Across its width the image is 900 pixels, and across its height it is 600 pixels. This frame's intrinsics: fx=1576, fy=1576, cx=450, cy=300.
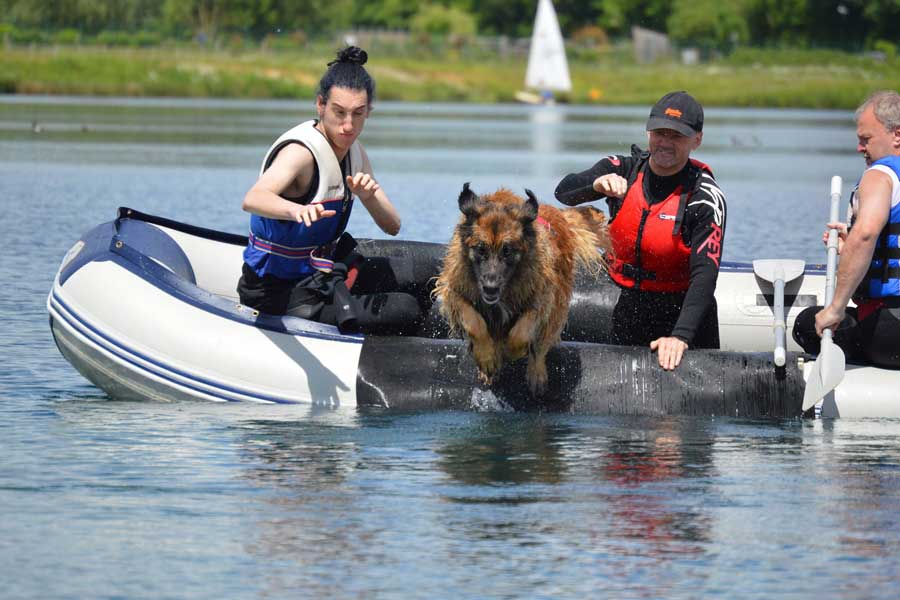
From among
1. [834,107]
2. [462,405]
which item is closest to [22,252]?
[462,405]

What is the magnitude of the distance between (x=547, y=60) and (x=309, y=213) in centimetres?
5885

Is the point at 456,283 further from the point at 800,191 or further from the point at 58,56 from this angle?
the point at 58,56

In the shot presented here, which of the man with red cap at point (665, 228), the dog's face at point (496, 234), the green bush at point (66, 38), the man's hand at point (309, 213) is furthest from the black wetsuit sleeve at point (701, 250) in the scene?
the green bush at point (66, 38)

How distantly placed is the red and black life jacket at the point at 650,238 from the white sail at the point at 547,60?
57222 mm

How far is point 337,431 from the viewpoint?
787 centimetres

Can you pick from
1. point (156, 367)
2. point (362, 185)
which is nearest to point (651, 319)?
point (362, 185)

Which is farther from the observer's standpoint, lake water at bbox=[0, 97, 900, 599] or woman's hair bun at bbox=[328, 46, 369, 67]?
woman's hair bun at bbox=[328, 46, 369, 67]

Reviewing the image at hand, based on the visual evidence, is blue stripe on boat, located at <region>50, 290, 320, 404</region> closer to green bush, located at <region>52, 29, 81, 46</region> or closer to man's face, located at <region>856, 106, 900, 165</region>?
man's face, located at <region>856, 106, 900, 165</region>

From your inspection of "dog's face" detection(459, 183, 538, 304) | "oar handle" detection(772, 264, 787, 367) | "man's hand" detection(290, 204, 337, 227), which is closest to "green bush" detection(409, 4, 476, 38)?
"oar handle" detection(772, 264, 787, 367)

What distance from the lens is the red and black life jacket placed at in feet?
25.6

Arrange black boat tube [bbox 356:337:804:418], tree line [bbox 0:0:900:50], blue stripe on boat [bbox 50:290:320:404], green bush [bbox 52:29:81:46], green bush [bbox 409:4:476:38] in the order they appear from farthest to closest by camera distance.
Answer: green bush [bbox 409:4:476:38] → tree line [bbox 0:0:900:50] → green bush [bbox 52:29:81:46] → blue stripe on boat [bbox 50:290:320:404] → black boat tube [bbox 356:337:804:418]

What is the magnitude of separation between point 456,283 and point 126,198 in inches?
582

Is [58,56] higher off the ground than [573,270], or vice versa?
[58,56]

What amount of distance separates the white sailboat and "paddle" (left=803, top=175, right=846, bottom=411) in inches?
2238
